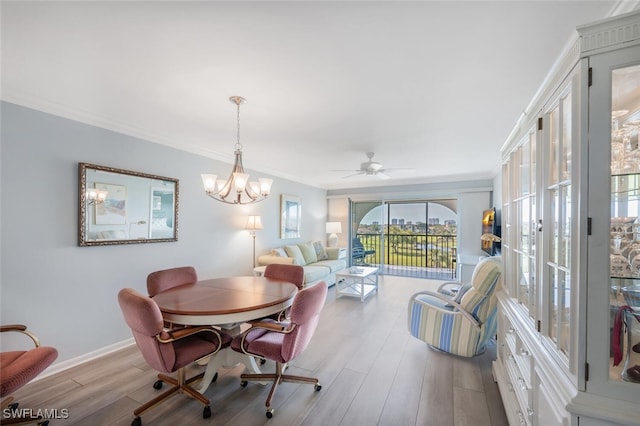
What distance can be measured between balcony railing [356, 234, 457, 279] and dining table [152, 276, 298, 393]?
5.46m

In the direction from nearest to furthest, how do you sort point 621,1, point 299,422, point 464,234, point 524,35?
point 621,1 < point 524,35 < point 299,422 < point 464,234

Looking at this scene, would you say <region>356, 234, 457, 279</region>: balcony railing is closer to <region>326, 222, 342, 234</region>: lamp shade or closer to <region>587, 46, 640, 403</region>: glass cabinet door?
<region>326, 222, 342, 234</region>: lamp shade

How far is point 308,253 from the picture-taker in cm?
573

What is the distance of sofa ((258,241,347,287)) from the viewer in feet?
15.3

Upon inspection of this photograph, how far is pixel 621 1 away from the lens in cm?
123

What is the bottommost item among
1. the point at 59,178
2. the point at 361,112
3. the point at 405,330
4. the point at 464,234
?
the point at 405,330

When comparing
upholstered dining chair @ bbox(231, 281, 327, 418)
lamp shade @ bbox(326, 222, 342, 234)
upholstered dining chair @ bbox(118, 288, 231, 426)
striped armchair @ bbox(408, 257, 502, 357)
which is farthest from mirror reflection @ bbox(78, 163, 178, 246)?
lamp shade @ bbox(326, 222, 342, 234)

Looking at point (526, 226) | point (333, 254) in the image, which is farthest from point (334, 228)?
point (526, 226)

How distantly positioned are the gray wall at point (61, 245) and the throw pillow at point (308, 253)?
263 cm

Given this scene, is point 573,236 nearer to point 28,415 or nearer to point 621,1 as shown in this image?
point 621,1

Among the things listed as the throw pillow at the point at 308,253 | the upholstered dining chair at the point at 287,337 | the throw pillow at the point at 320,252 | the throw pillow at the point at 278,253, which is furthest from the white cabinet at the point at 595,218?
the throw pillow at the point at 320,252

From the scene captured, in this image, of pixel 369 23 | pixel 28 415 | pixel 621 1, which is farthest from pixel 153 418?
pixel 621 1

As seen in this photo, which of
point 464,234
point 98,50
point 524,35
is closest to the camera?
point 524,35

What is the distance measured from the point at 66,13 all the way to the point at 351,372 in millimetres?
3148
